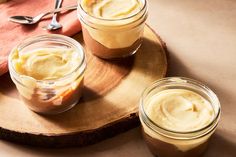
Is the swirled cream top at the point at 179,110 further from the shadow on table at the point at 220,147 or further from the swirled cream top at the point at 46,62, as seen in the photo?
the swirled cream top at the point at 46,62

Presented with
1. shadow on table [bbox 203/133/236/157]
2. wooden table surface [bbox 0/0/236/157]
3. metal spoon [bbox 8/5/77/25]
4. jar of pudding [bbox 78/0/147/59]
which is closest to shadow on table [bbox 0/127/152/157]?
wooden table surface [bbox 0/0/236/157]

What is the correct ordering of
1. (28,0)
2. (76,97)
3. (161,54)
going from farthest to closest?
(28,0) → (161,54) → (76,97)

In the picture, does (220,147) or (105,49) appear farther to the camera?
(105,49)

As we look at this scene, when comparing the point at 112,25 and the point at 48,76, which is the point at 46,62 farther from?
the point at 112,25

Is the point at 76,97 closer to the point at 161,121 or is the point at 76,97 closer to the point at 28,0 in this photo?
the point at 161,121

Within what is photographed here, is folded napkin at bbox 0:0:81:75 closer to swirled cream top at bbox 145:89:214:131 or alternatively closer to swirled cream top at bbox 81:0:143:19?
swirled cream top at bbox 81:0:143:19

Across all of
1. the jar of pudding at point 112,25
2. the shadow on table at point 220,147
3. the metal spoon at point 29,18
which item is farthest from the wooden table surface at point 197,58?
the metal spoon at point 29,18

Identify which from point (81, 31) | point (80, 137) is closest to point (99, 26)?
point (81, 31)

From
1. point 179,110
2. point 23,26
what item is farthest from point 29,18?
point 179,110
